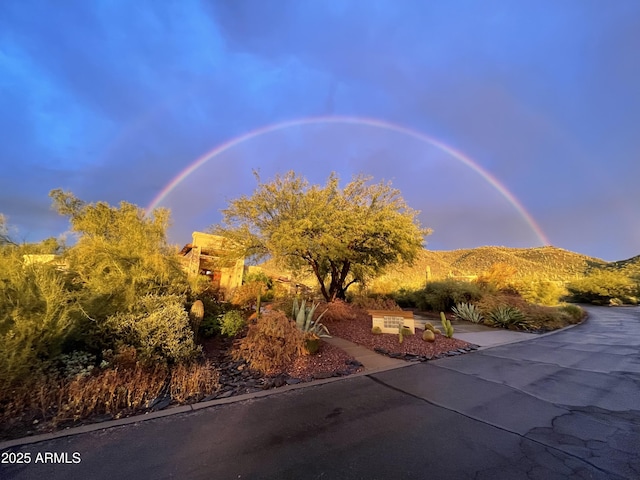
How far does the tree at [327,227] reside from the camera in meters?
11.9

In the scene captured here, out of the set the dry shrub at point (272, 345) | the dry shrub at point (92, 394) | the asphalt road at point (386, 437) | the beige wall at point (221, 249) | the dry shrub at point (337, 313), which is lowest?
the asphalt road at point (386, 437)

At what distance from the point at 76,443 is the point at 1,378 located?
5.07 ft

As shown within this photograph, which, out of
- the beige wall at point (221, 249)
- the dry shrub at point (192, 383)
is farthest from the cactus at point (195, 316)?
the beige wall at point (221, 249)

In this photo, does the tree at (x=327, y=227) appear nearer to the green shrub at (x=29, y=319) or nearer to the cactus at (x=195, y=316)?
the cactus at (x=195, y=316)

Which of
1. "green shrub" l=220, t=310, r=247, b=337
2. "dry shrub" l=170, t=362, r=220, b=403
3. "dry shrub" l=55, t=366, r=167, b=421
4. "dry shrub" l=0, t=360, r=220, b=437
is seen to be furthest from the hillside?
"dry shrub" l=55, t=366, r=167, b=421

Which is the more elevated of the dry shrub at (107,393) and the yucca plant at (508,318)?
the yucca plant at (508,318)

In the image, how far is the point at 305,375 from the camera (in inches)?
233

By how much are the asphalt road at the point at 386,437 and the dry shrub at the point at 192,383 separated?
1.76 feet

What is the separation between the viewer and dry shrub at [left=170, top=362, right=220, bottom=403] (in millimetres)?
4625

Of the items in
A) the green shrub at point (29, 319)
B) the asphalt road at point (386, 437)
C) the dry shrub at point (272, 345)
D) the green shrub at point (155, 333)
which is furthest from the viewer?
the dry shrub at point (272, 345)

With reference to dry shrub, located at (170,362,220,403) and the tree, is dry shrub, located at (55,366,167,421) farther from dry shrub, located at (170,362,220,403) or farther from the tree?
the tree

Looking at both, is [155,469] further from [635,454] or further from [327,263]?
[327,263]

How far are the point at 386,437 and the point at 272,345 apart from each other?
11.3ft

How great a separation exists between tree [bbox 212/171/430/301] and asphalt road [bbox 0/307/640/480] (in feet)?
22.1
